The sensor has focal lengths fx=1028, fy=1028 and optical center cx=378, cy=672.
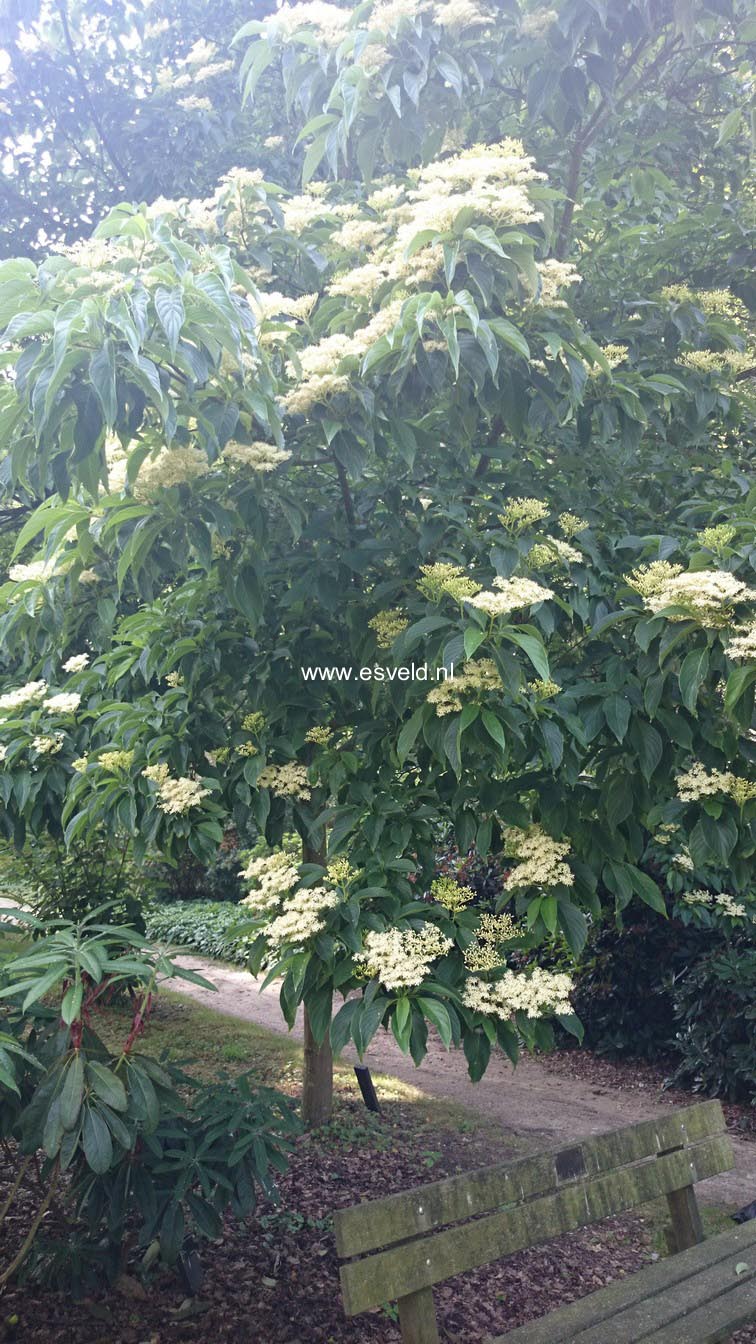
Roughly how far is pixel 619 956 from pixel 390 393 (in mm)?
5280

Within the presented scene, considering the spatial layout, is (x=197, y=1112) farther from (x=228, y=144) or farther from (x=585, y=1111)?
(x=228, y=144)

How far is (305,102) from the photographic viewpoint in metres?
3.63

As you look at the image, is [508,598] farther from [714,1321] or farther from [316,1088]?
[316,1088]

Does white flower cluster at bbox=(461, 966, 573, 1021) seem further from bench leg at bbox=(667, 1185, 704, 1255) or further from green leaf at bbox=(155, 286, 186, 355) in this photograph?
green leaf at bbox=(155, 286, 186, 355)

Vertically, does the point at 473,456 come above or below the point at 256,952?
above

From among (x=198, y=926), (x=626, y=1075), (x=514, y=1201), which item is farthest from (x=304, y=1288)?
(x=198, y=926)

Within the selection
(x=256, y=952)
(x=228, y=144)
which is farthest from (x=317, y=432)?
(x=228, y=144)

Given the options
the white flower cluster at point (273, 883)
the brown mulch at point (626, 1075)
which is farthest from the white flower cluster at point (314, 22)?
the brown mulch at point (626, 1075)

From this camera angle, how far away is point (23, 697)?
345 cm

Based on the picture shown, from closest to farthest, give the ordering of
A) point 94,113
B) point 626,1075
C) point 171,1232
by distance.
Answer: point 171,1232 < point 94,113 < point 626,1075

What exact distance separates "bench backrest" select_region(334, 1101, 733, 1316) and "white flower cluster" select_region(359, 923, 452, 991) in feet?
1.93

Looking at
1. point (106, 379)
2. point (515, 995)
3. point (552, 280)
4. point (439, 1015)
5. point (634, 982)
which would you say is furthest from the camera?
point (634, 982)

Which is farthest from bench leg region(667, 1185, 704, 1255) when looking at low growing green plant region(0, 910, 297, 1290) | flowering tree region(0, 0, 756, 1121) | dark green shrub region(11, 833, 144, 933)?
dark green shrub region(11, 833, 144, 933)

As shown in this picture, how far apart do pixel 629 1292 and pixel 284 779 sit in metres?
1.61
